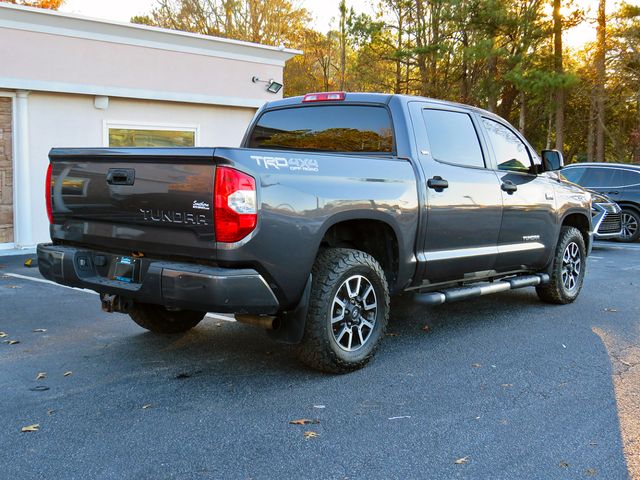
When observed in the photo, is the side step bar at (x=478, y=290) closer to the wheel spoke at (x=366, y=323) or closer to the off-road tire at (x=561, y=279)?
the off-road tire at (x=561, y=279)

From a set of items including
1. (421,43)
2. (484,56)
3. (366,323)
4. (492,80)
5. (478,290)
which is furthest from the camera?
(421,43)

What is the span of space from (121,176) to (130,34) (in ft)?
29.1

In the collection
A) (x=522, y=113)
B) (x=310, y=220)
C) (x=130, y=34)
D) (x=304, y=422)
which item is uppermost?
(x=522, y=113)

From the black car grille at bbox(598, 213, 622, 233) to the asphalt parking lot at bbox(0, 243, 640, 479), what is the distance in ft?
23.0

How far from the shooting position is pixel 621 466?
320 centimetres

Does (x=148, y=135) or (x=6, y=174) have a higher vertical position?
(x=148, y=135)

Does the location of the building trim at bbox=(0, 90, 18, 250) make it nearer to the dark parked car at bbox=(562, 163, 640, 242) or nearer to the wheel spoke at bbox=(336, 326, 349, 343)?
the wheel spoke at bbox=(336, 326, 349, 343)

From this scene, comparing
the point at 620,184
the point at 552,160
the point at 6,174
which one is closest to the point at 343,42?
the point at 620,184

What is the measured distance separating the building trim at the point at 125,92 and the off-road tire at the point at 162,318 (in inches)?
239

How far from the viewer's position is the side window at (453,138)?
5.37 meters

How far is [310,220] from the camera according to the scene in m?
4.15

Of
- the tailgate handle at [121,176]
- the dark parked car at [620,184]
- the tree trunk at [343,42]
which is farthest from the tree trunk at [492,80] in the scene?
the tailgate handle at [121,176]

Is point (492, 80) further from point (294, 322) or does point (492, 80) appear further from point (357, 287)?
point (294, 322)

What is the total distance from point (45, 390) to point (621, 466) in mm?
3361
